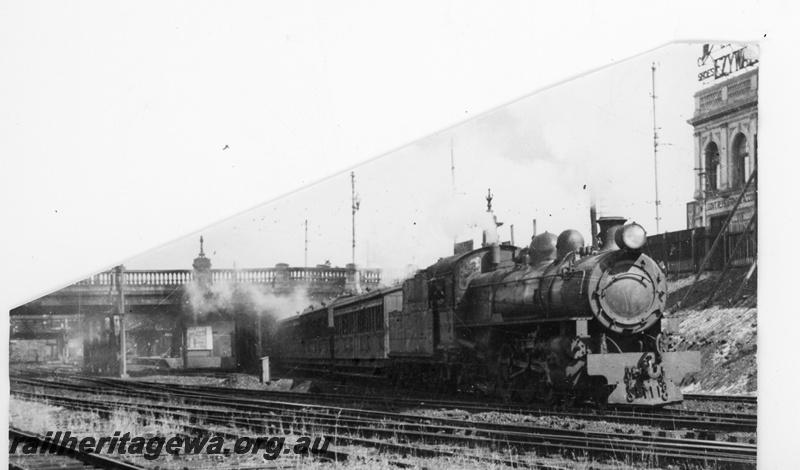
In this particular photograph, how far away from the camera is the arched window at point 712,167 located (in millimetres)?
4074

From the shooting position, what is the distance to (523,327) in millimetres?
4973

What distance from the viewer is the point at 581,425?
4.16m

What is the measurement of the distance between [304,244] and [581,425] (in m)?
1.56

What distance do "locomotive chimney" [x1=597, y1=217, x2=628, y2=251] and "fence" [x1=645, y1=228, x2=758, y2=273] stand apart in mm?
175

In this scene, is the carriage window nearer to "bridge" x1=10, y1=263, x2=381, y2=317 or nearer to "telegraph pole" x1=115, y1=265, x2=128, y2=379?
"bridge" x1=10, y1=263, x2=381, y2=317

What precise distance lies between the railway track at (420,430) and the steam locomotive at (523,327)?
27 centimetres

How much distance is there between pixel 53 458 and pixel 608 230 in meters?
2.83

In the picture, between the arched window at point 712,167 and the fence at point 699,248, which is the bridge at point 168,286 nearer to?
the fence at point 699,248

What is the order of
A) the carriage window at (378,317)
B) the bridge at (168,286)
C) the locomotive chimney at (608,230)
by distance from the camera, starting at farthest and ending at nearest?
the carriage window at (378,317) → the locomotive chimney at (608,230) → the bridge at (168,286)

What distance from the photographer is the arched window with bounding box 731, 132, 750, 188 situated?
4199 millimetres

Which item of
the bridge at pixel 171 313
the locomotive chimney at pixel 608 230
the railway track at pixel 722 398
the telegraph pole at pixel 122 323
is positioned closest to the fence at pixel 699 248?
the locomotive chimney at pixel 608 230

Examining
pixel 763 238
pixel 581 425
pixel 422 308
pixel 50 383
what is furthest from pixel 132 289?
pixel 763 238

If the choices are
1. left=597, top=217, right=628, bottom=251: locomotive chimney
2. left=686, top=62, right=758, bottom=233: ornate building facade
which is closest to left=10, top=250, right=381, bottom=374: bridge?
left=597, top=217, right=628, bottom=251: locomotive chimney

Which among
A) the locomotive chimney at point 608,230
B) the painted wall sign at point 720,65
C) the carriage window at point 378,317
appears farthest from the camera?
the carriage window at point 378,317
